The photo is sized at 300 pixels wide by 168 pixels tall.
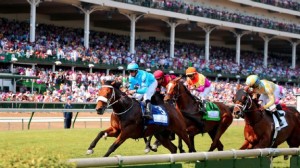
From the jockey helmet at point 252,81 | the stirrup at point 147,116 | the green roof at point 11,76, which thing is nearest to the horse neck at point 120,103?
the stirrup at point 147,116

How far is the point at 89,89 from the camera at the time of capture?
89.1ft

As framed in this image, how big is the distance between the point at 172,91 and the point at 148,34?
120 ft

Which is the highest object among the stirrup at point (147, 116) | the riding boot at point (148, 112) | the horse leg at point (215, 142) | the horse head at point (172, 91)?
the horse head at point (172, 91)

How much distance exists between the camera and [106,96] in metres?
9.24

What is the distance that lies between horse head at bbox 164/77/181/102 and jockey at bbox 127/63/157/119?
0.24 metres

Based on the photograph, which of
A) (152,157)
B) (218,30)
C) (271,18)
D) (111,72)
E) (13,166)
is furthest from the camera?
(271,18)

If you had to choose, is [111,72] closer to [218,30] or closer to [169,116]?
[218,30]

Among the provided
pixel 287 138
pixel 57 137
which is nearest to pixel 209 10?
pixel 57 137

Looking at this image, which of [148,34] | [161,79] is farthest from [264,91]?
[148,34]

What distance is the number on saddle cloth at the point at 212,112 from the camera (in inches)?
436

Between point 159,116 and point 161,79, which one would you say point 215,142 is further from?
point 159,116

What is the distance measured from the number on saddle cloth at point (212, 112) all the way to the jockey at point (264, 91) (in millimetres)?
1035

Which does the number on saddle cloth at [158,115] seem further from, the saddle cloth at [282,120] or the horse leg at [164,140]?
the saddle cloth at [282,120]

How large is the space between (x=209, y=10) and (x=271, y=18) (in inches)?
470
